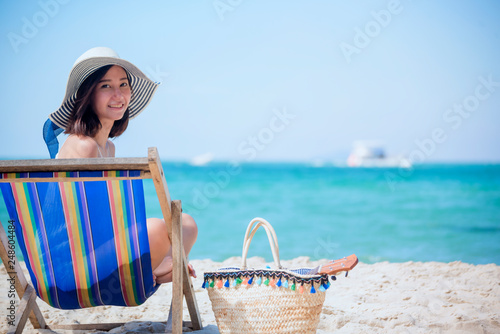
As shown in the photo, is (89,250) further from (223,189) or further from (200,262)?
(223,189)

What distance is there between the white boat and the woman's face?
140 ft

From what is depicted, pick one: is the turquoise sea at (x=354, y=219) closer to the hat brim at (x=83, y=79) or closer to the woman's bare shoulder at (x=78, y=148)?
the hat brim at (x=83, y=79)

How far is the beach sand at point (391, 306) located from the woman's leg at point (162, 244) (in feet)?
1.77

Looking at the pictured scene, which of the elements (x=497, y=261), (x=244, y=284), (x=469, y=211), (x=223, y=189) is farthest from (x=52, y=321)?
(x=223, y=189)

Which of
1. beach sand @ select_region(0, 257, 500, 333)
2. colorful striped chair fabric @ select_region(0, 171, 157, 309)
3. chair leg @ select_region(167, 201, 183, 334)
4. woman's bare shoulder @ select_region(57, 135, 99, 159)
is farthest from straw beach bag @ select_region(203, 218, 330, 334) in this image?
woman's bare shoulder @ select_region(57, 135, 99, 159)

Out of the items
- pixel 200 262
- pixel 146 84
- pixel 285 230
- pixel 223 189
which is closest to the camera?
pixel 146 84

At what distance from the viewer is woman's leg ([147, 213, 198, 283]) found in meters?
2.24

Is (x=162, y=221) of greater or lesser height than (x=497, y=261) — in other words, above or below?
above

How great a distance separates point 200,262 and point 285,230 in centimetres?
624

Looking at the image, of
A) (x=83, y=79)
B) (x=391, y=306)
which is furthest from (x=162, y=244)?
(x=391, y=306)

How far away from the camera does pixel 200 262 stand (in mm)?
4914

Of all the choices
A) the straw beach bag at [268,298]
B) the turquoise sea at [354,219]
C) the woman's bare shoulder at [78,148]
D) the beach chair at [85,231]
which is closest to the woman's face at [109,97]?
the woman's bare shoulder at [78,148]

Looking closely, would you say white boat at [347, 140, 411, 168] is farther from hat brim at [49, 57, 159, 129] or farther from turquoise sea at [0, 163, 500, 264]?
hat brim at [49, 57, 159, 129]

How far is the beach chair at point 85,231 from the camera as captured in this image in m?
1.93
